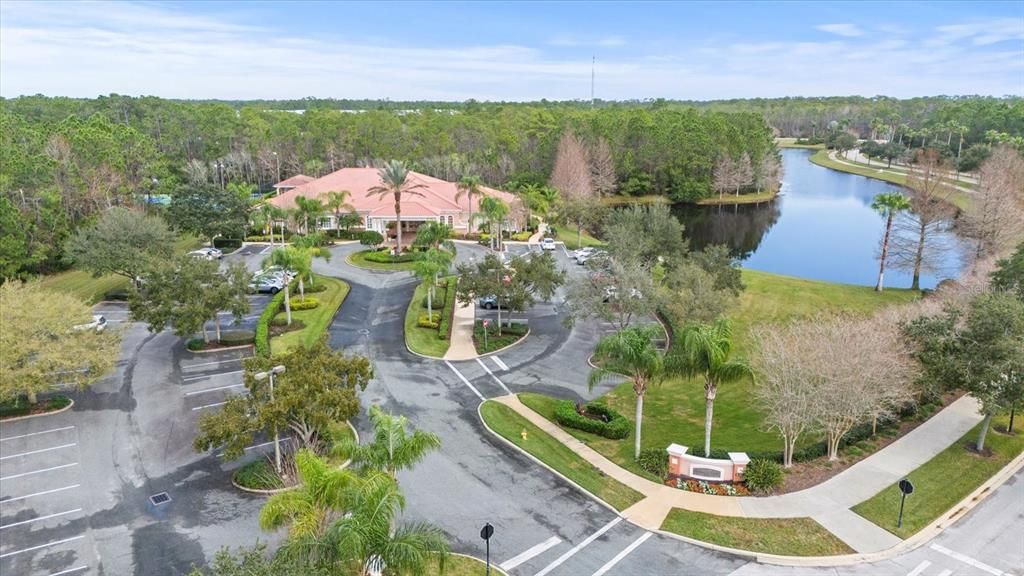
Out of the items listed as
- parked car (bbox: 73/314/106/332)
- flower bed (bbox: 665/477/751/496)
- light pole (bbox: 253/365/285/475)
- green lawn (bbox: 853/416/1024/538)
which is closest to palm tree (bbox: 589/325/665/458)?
flower bed (bbox: 665/477/751/496)

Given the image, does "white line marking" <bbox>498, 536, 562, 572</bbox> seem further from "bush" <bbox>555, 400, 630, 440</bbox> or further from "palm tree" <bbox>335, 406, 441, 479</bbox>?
"bush" <bbox>555, 400, 630, 440</bbox>

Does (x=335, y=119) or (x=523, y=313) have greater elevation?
(x=335, y=119)

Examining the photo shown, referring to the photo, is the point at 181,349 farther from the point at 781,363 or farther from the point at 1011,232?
the point at 1011,232

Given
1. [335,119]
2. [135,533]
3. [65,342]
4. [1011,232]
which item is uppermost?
[335,119]

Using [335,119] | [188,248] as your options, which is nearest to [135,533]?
[188,248]

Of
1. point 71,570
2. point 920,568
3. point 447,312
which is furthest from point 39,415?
point 920,568

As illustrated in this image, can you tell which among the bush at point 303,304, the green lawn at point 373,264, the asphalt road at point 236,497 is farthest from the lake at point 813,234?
the bush at point 303,304
